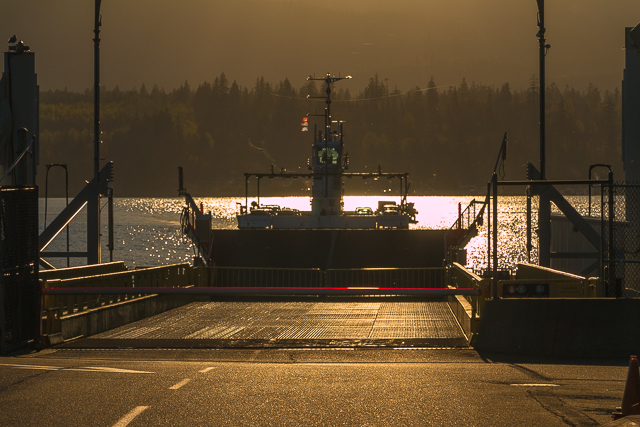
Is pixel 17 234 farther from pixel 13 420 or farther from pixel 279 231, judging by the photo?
pixel 279 231

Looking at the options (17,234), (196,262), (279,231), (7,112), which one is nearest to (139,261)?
(279,231)

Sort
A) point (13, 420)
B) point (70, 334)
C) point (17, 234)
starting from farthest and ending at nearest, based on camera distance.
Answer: point (70, 334) → point (17, 234) → point (13, 420)

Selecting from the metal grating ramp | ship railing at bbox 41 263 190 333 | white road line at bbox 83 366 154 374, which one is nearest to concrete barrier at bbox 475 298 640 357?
the metal grating ramp

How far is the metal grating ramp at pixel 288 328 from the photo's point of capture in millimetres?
12898

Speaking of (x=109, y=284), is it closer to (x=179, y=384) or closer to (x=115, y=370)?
(x=115, y=370)

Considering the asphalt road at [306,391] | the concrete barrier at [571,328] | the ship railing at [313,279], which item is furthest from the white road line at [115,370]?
the ship railing at [313,279]

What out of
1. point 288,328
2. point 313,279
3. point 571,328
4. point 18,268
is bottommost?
point 313,279

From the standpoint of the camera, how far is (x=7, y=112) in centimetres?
1744

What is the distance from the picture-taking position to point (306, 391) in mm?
8242

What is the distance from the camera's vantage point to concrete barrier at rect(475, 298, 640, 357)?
11.2m

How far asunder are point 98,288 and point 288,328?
12.5 ft

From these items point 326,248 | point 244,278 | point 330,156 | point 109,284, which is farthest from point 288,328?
point 330,156

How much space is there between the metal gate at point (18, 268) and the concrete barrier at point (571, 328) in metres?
7.16

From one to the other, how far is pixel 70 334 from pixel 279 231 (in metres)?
22.0
